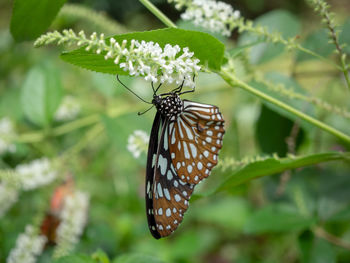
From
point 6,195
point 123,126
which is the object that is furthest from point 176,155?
point 6,195

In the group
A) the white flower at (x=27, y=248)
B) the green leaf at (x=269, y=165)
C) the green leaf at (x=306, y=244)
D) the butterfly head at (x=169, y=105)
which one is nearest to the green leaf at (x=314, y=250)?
the green leaf at (x=306, y=244)

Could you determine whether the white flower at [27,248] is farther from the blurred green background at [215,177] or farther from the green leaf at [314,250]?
the green leaf at [314,250]

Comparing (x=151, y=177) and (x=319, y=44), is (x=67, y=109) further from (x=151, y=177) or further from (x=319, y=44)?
(x=319, y=44)

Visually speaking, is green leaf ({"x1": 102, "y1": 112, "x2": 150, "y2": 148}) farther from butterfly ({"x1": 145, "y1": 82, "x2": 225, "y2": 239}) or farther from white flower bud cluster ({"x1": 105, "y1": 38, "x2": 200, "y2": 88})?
white flower bud cluster ({"x1": 105, "y1": 38, "x2": 200, "y2": 88})

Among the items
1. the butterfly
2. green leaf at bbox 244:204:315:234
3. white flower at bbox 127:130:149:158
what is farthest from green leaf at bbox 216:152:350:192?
green leaf at bbox 244:204:315:234

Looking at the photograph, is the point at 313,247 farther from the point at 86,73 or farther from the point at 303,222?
the point at 86,73

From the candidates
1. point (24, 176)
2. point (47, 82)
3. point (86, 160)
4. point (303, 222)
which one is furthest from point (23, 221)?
point (303, 222)
